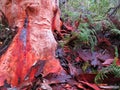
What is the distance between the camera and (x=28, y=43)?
7.00 feet

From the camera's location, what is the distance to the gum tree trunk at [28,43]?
6.65 ft

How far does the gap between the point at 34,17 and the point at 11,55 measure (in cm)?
45

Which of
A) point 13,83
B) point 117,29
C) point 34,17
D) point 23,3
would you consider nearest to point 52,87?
point 13,83

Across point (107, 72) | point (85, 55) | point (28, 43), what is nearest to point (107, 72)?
point (107, 72)

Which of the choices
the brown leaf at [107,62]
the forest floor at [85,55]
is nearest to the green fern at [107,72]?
the forest floor at [85,55]

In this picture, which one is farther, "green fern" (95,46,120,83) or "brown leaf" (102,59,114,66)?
"brown leaf" (102,59,114,66)

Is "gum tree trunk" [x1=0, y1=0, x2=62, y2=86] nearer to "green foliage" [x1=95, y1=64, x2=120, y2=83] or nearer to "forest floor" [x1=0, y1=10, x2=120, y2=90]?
"forest floor" [x1=0, y1=10, x2=120, y2=90]

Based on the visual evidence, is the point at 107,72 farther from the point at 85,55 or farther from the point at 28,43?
the point at 28,43

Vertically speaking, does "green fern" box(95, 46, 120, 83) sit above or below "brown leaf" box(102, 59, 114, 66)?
below

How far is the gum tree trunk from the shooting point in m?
2.03

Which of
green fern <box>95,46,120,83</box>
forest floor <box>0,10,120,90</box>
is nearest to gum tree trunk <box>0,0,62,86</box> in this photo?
forest floor <box>0,10,120,90</box>

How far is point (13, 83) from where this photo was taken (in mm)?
1974

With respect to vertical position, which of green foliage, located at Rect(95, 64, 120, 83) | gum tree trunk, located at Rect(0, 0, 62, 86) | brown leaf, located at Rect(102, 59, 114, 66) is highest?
gum tree trunk, located at Rect(0, 0, 62, 86)

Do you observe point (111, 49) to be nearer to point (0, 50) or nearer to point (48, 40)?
point (48, 40)
